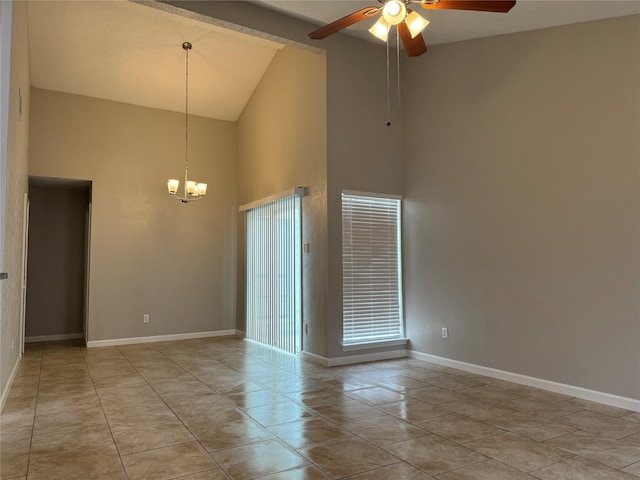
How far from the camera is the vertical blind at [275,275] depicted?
5.82 metres

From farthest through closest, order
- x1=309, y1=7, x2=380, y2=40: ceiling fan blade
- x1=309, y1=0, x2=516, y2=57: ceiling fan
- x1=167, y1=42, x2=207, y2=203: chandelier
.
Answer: x1=167, y1=42, x2=207, y2=203: chandelier, x1=309, y1=7, x2=380, y2=40: ceiling fan blade, x1=309, y1=0, x2=516, y2=57: ceiling fan

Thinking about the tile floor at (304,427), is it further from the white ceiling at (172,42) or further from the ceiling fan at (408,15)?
the white ceiling at (172,42)

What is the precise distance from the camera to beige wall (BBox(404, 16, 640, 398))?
144 inches

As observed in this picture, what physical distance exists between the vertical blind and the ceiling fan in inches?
115

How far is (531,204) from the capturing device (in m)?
4.28

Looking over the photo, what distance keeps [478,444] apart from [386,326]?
9.02ft

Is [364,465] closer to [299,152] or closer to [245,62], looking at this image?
[299,152]

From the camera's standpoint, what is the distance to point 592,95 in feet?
12.7

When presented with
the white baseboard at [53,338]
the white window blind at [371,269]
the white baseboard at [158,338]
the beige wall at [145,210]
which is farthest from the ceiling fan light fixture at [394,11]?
the white baseboard at [53,338]

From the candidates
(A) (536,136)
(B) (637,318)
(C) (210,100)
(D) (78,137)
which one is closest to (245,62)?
(C) (210,100)

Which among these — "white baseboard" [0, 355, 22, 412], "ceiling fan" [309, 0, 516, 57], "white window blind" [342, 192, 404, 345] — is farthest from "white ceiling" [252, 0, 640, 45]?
"white baseboard" [0, 355, 22, 412]

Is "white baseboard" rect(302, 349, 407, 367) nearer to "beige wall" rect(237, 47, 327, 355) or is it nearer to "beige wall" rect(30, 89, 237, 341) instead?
"beige wall" rect(237, 47, 327, 355)

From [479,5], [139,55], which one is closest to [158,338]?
[139,55]

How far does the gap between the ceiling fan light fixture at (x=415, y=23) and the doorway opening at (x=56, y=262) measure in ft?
19.9
